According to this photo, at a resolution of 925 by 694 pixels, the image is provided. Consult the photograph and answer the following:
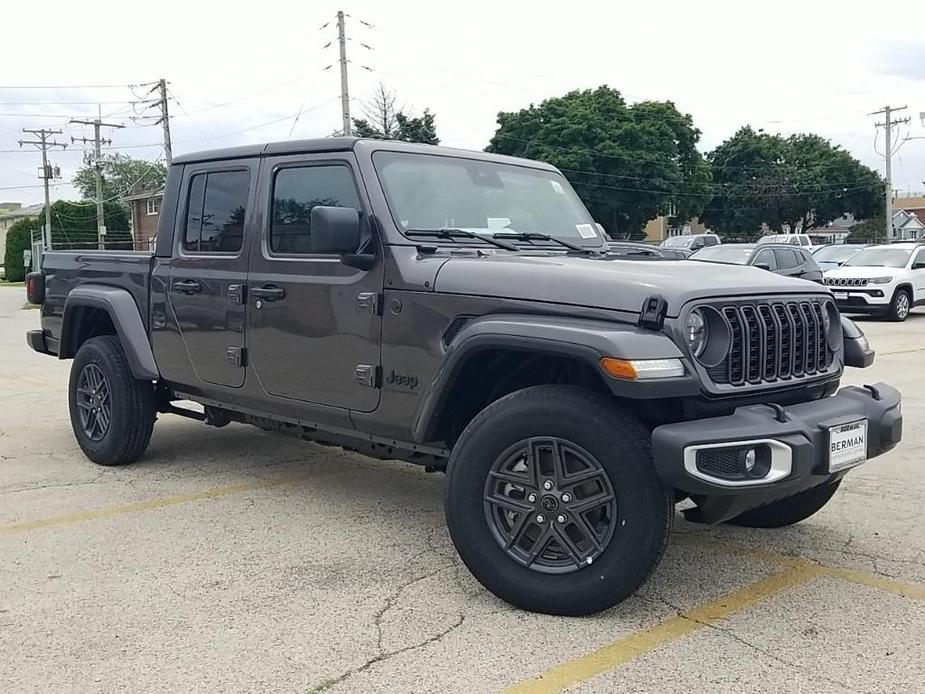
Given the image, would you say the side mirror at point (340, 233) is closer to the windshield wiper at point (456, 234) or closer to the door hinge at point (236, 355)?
the windshield wiper at point (456, 234)

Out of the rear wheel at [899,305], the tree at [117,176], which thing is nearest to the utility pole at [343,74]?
the rear wheel at [899,305]

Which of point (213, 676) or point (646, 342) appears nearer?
point (213, 676)

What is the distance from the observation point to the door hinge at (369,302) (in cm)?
419

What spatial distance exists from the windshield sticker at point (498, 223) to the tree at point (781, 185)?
58.0 metres

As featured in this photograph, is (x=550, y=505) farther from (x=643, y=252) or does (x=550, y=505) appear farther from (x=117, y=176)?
(x=117, y=176)

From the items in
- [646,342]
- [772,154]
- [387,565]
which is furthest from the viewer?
[772,154]

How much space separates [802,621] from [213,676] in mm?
2188

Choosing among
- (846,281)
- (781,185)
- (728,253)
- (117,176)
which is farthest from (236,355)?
(117,176)

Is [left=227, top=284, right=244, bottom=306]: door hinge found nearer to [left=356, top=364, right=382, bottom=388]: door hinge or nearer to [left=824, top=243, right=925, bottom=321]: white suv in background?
[left=356, top=364, right=382, bottom=388]: door hinge

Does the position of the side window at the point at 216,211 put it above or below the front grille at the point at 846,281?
above

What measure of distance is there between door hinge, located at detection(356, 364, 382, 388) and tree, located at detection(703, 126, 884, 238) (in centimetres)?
5870

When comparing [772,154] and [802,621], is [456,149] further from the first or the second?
[772,154]

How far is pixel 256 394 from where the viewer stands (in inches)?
192

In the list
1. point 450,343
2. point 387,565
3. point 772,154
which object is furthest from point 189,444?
point 772,154
